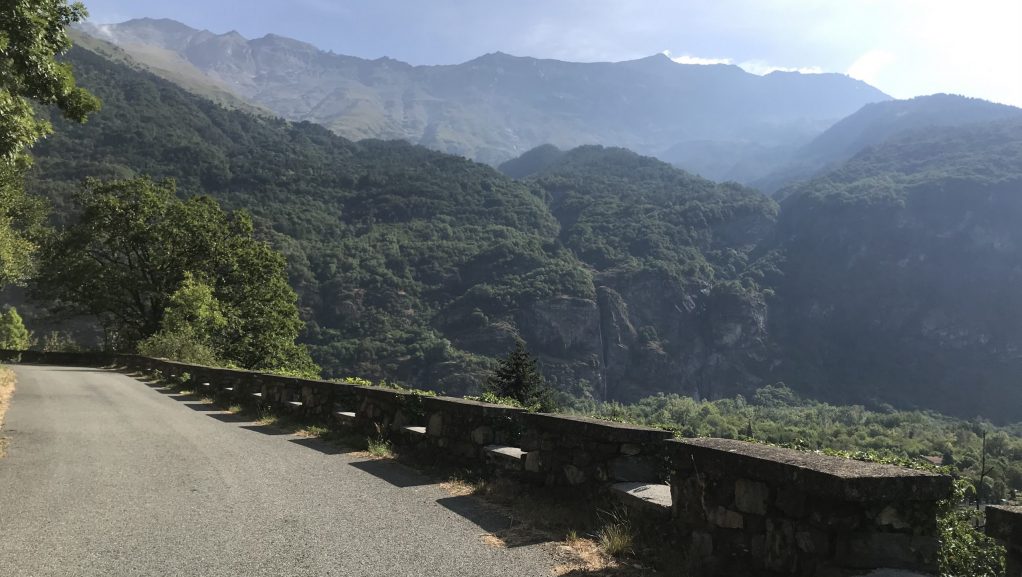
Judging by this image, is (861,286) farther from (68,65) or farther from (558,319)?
(68,65)

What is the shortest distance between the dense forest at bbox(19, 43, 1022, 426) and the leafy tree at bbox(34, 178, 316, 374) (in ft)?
241

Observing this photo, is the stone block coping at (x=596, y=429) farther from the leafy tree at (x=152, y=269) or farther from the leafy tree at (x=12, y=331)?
the leafy tree at (x=12, y=331)

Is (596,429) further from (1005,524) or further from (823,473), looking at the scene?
(1005,524)

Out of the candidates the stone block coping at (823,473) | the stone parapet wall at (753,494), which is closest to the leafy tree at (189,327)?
the stone parapet wall at (753,494)

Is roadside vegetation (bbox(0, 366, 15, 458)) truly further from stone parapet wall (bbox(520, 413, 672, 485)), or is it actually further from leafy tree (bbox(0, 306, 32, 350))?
leafy tree (bbox(0, 306, 32, 350))

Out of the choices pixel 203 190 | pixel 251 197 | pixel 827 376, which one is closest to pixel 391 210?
pixel 251 197

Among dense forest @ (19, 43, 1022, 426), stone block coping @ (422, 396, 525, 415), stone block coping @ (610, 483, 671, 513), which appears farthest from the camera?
dense forest @ (19, 43, 1022, 426)

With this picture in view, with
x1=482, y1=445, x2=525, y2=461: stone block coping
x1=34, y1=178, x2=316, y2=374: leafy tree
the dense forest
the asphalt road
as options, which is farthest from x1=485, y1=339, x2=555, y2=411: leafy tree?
the dense forest

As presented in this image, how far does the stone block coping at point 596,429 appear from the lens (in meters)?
4.78

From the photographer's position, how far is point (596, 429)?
5.09 metres

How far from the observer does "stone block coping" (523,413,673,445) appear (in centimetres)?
478

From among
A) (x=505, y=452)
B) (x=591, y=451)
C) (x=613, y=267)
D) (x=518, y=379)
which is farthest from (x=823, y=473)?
(x=613, y=267)

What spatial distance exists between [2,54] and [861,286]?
681 feet

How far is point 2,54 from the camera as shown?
770 cm
